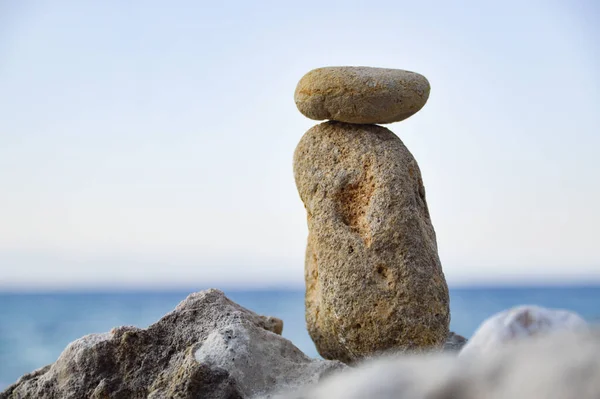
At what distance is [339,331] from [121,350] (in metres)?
2.03

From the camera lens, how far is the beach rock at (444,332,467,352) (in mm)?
7273

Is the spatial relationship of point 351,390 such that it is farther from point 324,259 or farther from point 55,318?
point 55,318

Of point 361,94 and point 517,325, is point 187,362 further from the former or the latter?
point 361,94

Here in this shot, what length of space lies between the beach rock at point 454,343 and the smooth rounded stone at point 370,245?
0.92 m

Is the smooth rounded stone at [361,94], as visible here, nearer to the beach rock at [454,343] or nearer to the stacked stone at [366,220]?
the stacked stone at [366,220]

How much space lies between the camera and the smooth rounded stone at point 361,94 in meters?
6.75

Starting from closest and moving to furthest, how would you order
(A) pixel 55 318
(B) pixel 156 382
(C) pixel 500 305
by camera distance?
(B) pixel 156 382, (A) pixel 55 318, (C) pixel 500 305

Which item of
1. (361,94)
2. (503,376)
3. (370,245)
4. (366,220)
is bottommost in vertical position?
(503,376)

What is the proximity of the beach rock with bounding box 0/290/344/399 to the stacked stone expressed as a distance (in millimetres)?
714

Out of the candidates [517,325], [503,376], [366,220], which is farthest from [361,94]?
[503,376]

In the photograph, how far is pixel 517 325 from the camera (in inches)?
193

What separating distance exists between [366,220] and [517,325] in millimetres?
1980

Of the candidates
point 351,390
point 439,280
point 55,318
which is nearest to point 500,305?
point 55,318

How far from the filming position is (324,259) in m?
6.62
